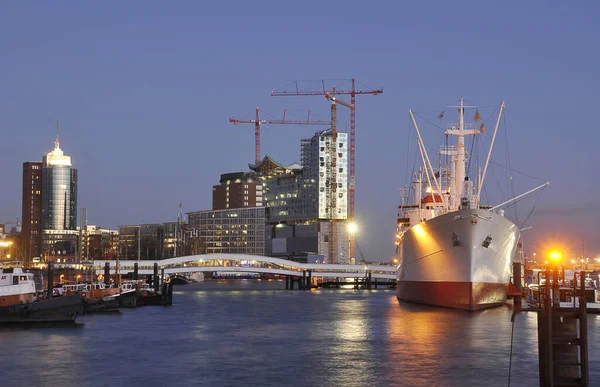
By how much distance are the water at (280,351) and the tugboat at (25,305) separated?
1.97m

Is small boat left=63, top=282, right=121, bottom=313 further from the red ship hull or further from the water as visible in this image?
the red ship hull

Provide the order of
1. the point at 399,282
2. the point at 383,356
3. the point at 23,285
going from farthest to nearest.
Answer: the point at 399,282 < the point at 23,285 < the point at 383,356

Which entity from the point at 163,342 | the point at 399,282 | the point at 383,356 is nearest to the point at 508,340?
the point at 383,356

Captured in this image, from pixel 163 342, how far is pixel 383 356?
616 inches

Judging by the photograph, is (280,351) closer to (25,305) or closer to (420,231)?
(25,305)

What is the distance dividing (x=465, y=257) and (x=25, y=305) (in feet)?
119

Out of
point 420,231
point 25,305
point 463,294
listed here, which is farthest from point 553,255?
point 420,231

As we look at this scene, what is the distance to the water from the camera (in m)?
38.3

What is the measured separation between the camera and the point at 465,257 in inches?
2739

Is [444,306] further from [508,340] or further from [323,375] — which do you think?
[323,375]

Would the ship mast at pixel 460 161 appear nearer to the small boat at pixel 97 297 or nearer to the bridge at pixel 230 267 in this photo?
the small boat at pixel 97 297

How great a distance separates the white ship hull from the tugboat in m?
31.7

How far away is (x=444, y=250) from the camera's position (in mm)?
72438

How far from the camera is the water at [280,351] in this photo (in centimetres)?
3831
